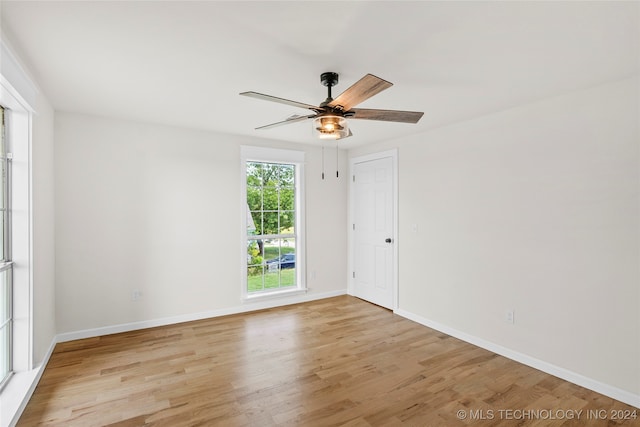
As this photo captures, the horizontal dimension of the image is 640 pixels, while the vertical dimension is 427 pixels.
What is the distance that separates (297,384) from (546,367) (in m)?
2.13

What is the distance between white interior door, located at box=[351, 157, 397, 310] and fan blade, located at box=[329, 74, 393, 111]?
2433 mm

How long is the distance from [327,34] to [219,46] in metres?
0.67

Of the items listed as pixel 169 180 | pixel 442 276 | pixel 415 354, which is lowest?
pixel 415 354

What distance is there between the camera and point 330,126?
88.0 inches

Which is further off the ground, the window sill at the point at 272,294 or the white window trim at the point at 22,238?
the white window trim at the point at 22,238

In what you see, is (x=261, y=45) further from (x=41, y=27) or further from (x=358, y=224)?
(x=358, y=224)

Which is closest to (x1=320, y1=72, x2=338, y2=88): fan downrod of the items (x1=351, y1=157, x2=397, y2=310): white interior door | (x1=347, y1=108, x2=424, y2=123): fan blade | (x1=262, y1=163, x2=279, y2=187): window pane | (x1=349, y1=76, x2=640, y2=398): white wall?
(x1=347, y1=108, x2=424, y2=123): fan blade

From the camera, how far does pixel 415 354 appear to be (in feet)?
9.97

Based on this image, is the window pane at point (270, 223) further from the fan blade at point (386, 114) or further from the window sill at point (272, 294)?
the fan blade at point (386, 114)

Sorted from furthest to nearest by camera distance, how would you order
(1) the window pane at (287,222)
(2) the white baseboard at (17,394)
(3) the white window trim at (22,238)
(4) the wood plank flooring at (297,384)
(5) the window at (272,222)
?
(1) the window pane at (287,222) → (5) the window at (272,222) → (3) the white window trim at (22,238) → (4) the wood plank flooring at (297,384) → (2) the white baseboard at (17,394)

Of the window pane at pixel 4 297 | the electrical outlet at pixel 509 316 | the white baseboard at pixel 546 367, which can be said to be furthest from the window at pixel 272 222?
the electrical outlet at pixel 509 316

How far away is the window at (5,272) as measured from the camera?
7.48ft

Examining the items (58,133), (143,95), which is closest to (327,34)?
(143,95)

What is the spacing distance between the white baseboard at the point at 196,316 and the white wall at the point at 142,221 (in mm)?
55
